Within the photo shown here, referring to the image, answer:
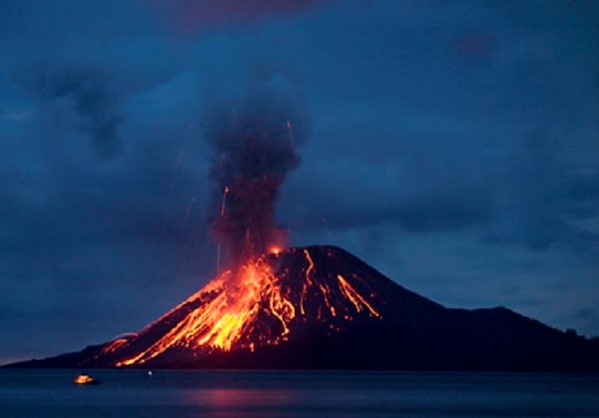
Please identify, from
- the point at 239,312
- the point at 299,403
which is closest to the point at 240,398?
the point at 299,403

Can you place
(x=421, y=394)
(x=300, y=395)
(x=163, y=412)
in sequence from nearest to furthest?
1. (x=163, y=412)
2. (x=300, y=395)
3. (x=421, y=394)

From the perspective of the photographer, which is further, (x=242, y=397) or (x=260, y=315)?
(x=260, y=315)

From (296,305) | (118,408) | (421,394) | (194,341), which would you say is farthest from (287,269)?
(118,408)

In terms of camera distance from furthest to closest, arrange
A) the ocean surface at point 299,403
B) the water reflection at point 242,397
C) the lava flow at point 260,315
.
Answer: the lava flow at point 260,315, the water reflection at point 242,397, the ocean surface at point 299,403

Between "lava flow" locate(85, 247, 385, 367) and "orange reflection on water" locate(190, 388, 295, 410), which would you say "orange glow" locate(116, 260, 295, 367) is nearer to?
"lava flow" locate(85, 247, 385, 367)

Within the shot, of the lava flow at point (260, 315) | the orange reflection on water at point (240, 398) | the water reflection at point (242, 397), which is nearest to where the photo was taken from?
the orange reflection on water at point (240, 398)

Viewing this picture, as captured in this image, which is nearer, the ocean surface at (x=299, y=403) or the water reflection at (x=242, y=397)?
the ocean surface at (x=299, y=403)

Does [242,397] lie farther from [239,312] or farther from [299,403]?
[239,312]

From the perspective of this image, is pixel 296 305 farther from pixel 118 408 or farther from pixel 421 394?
pixel 118 408

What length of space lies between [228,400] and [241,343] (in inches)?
3901

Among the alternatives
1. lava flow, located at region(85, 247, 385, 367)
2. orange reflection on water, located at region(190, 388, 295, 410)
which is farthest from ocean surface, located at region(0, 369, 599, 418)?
lava flow, located at region(85, 247, 385, 367)

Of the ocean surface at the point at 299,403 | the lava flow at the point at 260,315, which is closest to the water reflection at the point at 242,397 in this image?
the ocean surface at the point at 299,403

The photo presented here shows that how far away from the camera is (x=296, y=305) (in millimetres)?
198625

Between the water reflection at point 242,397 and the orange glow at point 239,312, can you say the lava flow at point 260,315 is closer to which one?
the orange glow at point 239,312
